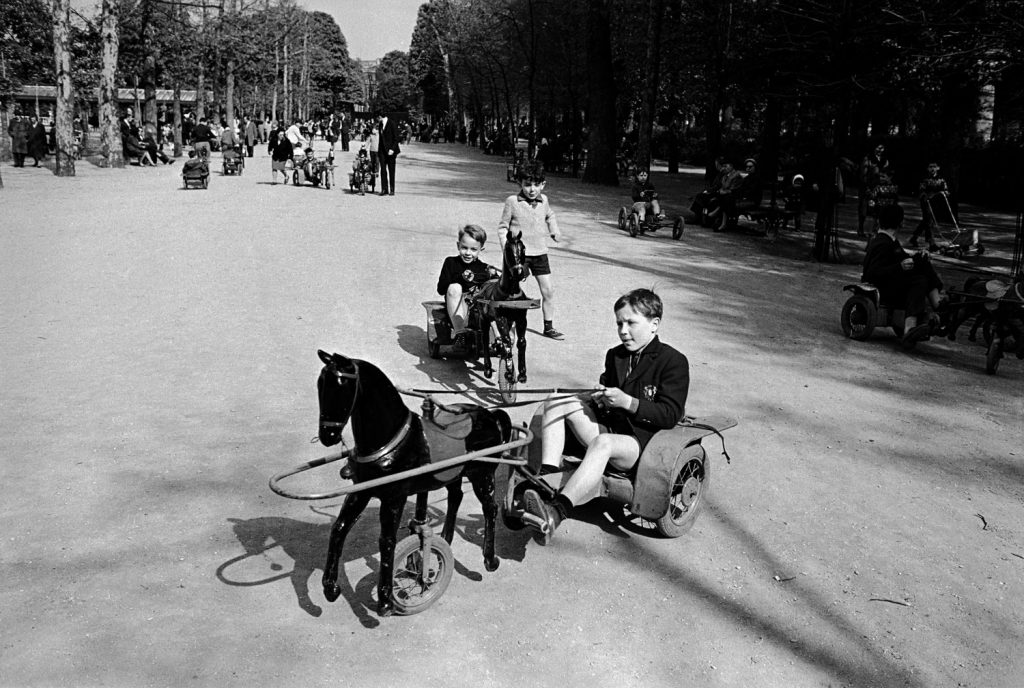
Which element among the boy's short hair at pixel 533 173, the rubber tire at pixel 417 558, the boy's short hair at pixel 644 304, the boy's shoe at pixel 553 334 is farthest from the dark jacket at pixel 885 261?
the rubber tire at pixel 417 558

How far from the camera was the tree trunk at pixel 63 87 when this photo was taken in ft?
Answer: 86.9

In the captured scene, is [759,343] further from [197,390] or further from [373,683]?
[373,683]

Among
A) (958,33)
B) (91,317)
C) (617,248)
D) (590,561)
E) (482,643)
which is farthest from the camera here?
(617,248)

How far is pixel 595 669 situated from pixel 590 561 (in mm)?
1034

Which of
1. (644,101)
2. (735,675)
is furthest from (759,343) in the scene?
(644,101)

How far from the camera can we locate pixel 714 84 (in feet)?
103

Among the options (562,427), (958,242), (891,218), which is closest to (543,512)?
(562,427)

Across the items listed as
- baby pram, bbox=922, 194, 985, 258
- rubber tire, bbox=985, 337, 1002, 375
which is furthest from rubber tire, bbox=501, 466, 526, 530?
baby pram, bbox=922, 194, 985, 258

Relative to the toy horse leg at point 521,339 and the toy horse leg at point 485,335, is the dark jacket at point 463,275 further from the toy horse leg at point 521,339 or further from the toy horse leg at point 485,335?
the toy horse leg at point 521,339

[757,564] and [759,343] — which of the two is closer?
[757,564]

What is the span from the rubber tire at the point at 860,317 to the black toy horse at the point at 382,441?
7.20 m

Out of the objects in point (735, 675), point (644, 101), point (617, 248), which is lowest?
point (735, 675)

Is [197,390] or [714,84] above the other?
[714,84]

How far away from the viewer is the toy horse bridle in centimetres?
388
